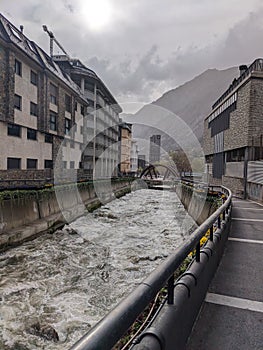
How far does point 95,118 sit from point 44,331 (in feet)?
129

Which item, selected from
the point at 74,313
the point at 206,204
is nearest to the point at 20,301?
the point at 74,313

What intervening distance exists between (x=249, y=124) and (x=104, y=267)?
1754 centimetres

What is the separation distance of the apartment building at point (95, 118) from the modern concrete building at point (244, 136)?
62.3ft

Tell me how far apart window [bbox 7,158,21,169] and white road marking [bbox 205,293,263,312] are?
20.3 metres

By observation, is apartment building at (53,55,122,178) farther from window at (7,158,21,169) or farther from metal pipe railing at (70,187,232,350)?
metal pipe railing at (70,187,232,350)

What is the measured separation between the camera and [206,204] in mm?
15461

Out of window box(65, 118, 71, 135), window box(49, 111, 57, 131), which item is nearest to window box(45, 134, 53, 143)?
window box(49, 111, 57, 131)

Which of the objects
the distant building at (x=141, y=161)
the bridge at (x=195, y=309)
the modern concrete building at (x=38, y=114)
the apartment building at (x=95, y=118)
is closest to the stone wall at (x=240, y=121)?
the modern concrete building at (x=38, y=114)

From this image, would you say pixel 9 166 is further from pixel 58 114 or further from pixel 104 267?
pixel 104 267

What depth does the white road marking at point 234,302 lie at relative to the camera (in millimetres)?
3385

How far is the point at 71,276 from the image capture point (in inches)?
360

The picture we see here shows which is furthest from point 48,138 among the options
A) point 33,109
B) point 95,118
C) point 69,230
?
point 95,118

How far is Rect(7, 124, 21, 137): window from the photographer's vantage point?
21.0m

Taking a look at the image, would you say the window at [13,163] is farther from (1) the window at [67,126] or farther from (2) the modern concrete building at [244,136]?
(2) the modern concrete building at [244,136]
